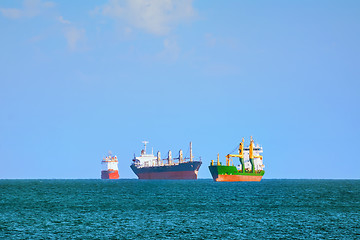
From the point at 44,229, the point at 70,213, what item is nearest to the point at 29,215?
the point at 70,213

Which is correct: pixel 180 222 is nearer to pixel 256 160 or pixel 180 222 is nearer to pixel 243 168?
pixel 243 168

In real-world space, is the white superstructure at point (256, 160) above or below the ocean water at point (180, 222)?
above

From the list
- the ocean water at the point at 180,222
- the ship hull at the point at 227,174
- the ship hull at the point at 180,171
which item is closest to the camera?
the ocean water at the point at 180,222

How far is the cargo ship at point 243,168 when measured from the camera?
13488 centimetres

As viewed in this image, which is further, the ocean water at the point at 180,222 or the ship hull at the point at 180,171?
the ship hull at the point at 180,171

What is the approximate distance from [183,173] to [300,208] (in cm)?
12654

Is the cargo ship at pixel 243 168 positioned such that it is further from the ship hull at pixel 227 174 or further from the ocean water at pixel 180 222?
the ocean water at pixel 180 222

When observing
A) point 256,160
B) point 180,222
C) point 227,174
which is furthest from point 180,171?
point 180,222

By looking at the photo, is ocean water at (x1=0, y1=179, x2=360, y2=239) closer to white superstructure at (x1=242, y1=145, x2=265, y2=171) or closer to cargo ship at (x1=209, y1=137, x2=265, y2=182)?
cargo ship at (x1=209, y1=137, x2=265, y2=182)

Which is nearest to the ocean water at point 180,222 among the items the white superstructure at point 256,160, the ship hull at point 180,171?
the white superstructure at point 256,160

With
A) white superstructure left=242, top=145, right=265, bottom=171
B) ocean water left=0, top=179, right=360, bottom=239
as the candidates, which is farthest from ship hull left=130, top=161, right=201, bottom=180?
ocean water left=0, top=179, right=360, bottom=239

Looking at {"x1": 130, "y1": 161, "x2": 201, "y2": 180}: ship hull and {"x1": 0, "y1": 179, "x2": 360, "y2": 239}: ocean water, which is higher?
{"x1": 130, "y1": 161, "x2": 201, "y2": 180}: ship hull

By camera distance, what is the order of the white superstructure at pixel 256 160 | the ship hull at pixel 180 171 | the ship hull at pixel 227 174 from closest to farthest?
the ship hull at pixel 227 174, the white superstructure at pixel 256 160, the ship hull at pixel 180 171

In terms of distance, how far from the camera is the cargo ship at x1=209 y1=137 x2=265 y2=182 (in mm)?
134875
